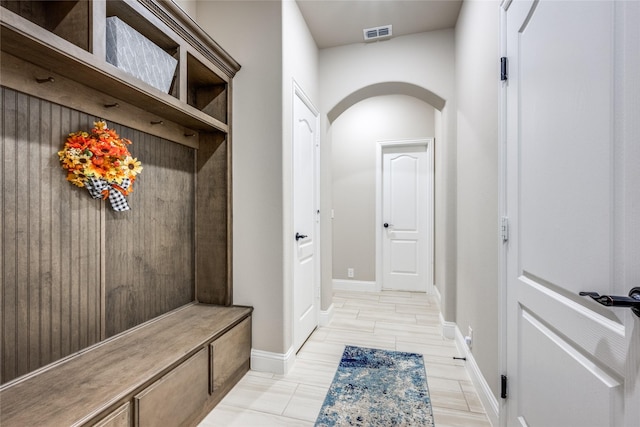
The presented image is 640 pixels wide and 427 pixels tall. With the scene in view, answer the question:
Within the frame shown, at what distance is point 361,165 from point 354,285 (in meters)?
1.80

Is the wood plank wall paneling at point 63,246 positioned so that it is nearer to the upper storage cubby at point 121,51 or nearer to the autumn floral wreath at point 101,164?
the autumn floral wreath at point 101,164

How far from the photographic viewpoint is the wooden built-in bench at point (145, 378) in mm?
1097

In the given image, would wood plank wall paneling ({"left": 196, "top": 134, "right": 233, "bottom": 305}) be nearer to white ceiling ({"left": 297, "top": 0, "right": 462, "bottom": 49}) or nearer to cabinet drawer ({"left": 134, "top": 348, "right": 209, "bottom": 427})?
cabinet drawer ({"left": 134, "top": 348, "right": 209, "bottom": 427})

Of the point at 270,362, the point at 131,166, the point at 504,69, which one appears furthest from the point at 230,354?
the point at 504,69

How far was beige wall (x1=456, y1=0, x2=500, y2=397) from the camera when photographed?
5.49 ft

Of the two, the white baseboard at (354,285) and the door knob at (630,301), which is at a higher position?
the door knob at (630,301)

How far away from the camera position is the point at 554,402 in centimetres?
104

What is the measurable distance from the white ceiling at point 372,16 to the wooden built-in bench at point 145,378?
8.40 feet

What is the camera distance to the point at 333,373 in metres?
2.20

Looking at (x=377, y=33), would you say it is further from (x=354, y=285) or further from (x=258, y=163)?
(x=354, y=285)

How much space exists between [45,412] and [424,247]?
419 cm

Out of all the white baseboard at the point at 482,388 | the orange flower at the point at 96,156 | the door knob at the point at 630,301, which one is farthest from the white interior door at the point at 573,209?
the orange flower at the point at 96,156

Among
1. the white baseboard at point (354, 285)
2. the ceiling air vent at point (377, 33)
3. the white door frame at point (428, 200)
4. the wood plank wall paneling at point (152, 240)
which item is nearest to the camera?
the wood plank wall paneling at point (152, 240)

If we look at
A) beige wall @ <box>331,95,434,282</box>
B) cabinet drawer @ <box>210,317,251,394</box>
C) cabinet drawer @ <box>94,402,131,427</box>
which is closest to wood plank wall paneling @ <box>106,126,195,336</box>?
cabinet drawer @ <box>210,317,251,394</box>
